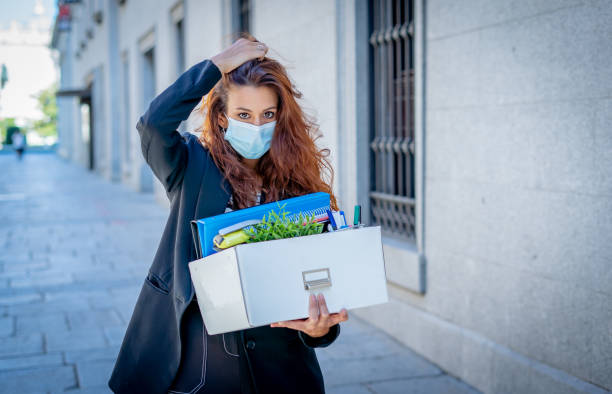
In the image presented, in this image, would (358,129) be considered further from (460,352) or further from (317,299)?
(317,299)

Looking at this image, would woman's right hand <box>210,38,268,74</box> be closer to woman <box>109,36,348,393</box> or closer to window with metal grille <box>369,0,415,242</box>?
woman <box>109,36,348,393</box>

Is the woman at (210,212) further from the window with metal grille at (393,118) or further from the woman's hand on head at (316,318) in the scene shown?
the window with metal grille at (393,118)

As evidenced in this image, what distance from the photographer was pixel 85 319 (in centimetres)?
547

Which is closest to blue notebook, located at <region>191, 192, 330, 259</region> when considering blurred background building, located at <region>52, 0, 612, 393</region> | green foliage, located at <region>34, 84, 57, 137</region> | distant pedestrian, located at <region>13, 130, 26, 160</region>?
blurred background building, located at <region>52, 0, 612, 393</region>

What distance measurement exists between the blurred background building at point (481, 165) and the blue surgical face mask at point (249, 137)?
0.37 metres

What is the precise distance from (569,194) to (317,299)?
2134mm

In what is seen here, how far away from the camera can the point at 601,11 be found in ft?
10.1

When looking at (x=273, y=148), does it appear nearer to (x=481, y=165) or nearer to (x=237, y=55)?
(x=237, y=55)

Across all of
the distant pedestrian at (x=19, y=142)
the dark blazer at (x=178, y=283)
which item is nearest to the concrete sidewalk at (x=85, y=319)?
the dark blazer at (x=178, y=283)

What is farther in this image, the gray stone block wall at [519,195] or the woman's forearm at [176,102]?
the gray stone block wall at [519,195]

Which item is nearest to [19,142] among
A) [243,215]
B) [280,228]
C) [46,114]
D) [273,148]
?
[273,148]

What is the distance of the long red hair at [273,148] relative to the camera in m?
2.00

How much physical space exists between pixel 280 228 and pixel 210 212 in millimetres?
334

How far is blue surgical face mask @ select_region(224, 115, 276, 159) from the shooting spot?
6.68 ft
